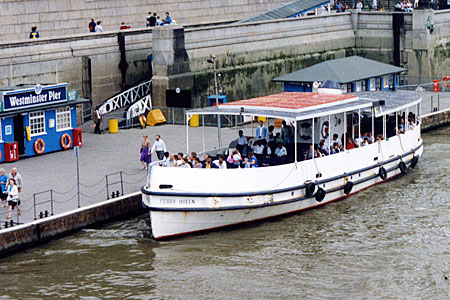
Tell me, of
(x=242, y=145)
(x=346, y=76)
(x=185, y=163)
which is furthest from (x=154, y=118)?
(x=185, y=163)

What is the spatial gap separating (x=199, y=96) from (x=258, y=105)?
52.0 feet

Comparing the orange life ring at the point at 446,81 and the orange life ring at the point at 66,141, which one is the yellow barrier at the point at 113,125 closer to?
the orange life ring at the point at 66,141

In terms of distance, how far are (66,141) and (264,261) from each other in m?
14.8

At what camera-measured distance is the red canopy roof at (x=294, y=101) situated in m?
33.2

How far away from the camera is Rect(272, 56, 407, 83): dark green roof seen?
45.5 metres

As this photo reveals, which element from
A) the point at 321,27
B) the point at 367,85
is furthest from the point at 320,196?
the point at 321,27

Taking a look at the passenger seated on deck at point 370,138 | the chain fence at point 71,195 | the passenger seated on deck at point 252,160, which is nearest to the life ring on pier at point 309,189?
the passenger seated on deck at point 252,160

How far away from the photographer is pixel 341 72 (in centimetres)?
4606

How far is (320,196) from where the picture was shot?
33.0 meters

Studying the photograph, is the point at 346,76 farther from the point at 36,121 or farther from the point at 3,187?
the point at 3,187

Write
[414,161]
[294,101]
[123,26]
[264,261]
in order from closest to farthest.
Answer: [264,261] < [294,101] < [414,161] < [123,26]

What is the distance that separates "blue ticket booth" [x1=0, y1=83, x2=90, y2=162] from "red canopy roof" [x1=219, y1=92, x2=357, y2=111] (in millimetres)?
8399

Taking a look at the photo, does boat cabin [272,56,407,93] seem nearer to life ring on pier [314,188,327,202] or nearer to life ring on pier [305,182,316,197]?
life ring on pier [314,188,327,202]

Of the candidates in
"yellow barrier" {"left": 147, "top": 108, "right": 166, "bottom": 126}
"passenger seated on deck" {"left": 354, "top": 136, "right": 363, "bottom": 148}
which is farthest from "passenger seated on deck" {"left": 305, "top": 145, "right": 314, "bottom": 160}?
"yellow barrier" {"left": 147, "top": 108, "right": 166, "bottom": 126}
